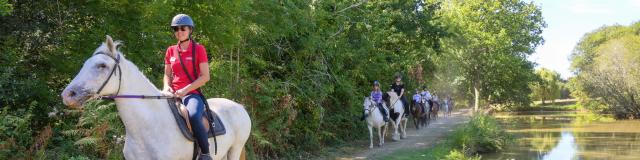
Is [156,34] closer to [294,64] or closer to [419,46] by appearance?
[294,64]

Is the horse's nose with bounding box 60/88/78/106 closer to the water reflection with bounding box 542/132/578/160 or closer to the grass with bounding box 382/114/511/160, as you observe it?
the grass with bounding box 382/114/511/160

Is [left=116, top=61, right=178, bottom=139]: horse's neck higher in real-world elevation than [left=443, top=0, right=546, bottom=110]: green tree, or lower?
lower

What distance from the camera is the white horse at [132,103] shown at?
4.21 meters

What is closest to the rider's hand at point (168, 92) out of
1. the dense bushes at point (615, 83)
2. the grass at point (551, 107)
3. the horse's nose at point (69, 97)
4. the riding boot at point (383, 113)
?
the horse's nose at point (69, 97)

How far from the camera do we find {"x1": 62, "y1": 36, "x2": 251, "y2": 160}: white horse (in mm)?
4211

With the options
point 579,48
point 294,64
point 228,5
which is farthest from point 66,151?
point 579,48

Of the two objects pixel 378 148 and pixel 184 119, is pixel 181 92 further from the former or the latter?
pixel 378 148

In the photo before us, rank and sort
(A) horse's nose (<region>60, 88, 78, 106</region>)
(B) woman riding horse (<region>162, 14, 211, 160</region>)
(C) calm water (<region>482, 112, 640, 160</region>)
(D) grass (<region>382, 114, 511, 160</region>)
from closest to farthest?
(A) horse's nose (<region>60, 88, 78, 106</region>), (B) woman riding horse (<region>162, 14, 211, 160</region>), (D) grass (<region>382, 114, 511, 160</region>), (C) calm water (<region>482, 112, 640, 160</region>)

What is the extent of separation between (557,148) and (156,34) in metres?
16.1

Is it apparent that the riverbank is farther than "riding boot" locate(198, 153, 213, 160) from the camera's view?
Yes

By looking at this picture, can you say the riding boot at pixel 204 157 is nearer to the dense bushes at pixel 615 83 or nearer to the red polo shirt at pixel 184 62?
the red polo shirt at pixel 184 62

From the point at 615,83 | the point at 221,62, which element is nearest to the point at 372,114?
the point at 221,62

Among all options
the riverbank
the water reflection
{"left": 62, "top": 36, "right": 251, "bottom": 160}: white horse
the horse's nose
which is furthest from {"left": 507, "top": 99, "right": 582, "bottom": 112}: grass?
the horse's nose

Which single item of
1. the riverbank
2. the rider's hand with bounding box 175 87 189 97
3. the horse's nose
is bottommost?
the riverbank
